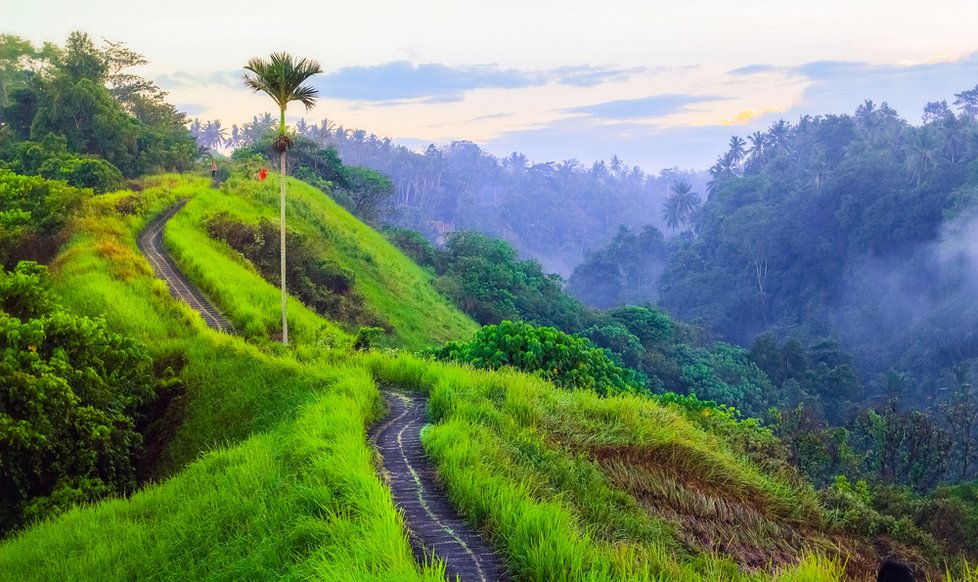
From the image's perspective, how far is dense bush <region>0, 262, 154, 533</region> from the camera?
9.84 metres

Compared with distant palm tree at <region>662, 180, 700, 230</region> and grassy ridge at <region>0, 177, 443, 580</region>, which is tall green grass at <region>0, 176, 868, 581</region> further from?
distant palm tree at <region>662, 180, 700, 230</region>

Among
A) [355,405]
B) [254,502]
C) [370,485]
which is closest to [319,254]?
[355,405]

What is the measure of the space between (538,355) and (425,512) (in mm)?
9016

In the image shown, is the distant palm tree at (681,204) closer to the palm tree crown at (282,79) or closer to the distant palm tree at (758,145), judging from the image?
the distant palm tree at (758,145)

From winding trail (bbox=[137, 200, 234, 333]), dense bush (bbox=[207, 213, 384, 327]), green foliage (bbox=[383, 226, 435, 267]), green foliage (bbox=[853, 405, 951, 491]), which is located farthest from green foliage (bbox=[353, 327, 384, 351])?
green foliage (bbox=[383, 226, 435, 267])

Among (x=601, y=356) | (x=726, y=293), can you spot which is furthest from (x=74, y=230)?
(x=726, y=293)

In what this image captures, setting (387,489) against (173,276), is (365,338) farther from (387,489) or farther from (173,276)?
(387,489)

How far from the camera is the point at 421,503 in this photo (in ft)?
20.4

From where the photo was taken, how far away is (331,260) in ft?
98.1

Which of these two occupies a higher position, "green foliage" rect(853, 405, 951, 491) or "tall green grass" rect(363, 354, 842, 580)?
"tall green grass" rect(363, 354, 842, 580)

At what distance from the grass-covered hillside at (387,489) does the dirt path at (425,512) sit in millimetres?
155

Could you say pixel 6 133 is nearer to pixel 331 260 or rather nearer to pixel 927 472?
pixel 331 260

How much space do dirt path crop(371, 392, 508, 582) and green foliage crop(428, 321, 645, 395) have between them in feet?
19.5

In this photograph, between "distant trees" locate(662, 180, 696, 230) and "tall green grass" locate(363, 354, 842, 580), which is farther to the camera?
"distant trees" locate(662, 180, 696, 230)
